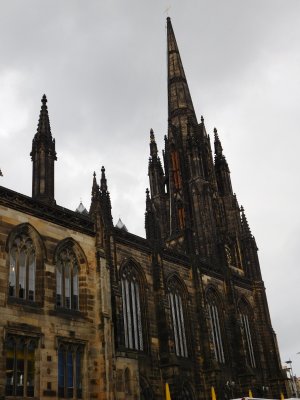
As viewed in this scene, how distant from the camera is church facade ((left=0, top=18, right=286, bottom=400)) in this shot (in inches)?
878

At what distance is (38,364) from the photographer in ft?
70.4

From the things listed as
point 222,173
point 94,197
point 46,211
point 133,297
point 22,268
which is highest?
point 222,173

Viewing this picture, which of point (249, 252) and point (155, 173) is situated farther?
point (155, 173)

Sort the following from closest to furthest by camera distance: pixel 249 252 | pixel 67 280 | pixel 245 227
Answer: pixel 67 280 → pixel 249 252 → pixel 245 227

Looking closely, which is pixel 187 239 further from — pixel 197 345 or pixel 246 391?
pixel 246 391

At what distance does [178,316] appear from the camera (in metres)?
34.4

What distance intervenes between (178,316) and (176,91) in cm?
3064

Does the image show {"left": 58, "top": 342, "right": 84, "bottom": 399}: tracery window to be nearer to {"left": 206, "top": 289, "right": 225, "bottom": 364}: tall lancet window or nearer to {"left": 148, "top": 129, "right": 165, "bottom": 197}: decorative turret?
{"left": 206, "top": 289, "right": 225, "bottom": 364}: tall lancet window

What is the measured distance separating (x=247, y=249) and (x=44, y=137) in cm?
2621

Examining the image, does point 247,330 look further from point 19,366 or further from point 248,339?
point 19,366

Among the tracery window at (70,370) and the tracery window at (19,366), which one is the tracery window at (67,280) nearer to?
the tracery window at (70,370)

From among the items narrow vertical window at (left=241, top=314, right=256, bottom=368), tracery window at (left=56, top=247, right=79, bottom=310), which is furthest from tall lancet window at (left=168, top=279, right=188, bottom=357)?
tracery window at (left=56, top=247, right=79, bottom=310)

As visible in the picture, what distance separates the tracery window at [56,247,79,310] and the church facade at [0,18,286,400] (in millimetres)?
55

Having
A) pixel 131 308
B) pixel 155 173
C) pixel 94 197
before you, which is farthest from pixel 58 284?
pixel 155 173
